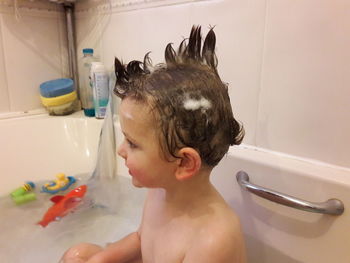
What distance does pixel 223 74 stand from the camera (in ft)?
2.62

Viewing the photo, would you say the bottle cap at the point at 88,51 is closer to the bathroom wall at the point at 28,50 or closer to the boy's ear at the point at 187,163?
the bathroom wall at the point at 28,50

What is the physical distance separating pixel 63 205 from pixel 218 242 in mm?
639

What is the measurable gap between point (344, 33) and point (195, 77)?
0.33 m

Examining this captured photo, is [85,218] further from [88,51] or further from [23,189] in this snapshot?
[88,51]

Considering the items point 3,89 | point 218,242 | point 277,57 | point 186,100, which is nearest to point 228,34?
point 277,57

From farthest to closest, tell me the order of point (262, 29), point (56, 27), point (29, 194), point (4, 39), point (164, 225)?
point (56, 27) < point (4, 39) < point (29, 194) < point (262, 29) < point (164, 225)

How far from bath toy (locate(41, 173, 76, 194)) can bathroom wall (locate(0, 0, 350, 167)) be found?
1.55ft

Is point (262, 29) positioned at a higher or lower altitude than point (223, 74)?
higher

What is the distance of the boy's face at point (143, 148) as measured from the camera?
47cm

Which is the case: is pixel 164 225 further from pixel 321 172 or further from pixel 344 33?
pixel 344 33

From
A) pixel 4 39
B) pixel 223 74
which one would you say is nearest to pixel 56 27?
pixel 4 39

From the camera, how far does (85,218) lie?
99 centimetres

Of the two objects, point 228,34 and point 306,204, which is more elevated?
point 228,34

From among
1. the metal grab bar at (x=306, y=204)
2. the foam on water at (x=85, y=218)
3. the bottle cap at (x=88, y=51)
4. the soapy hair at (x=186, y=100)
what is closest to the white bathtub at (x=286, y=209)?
the metal grab bar at (x=306, y=204)
